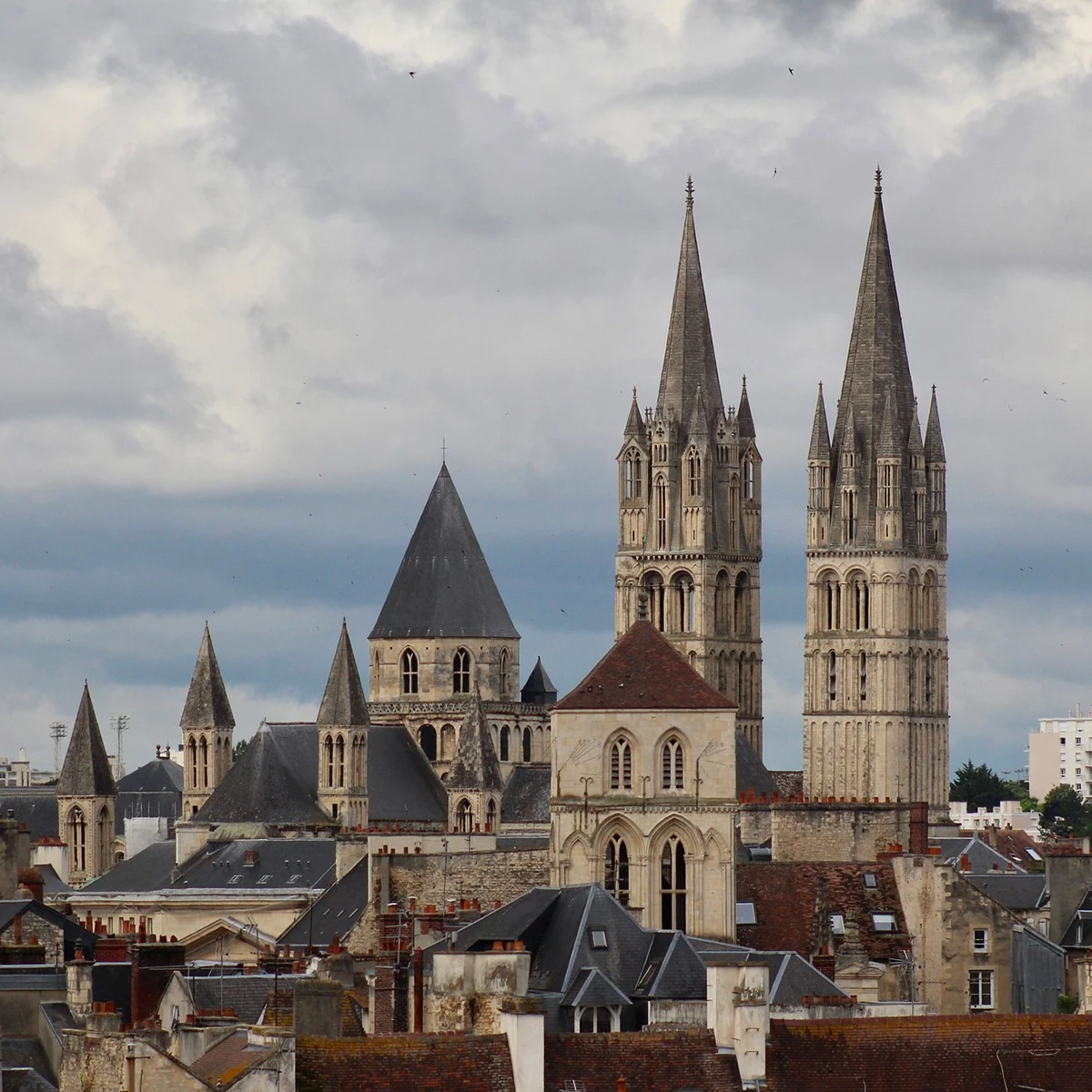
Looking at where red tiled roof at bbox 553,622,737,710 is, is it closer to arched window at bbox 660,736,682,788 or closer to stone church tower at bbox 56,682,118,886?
arched window at bbox 660,736,682,788

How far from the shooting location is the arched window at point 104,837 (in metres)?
140

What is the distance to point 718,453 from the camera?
14488cm

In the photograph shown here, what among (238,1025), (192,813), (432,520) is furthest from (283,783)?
(238,1025)

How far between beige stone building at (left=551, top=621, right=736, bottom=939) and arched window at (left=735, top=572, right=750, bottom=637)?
62.5 metres

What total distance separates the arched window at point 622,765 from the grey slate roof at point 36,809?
234 feet

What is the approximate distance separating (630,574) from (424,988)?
292ft

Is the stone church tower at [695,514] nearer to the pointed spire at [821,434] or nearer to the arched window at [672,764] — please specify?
the pointed spire at [821,434]

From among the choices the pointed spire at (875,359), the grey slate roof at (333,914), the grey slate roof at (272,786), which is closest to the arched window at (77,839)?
the grey slate roof at (272,786)

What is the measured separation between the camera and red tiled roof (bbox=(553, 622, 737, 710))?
8150 cm

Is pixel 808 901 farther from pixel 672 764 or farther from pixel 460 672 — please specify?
pixel 460 672

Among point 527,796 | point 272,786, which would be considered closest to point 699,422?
point 527,796

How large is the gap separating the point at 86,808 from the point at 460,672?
14703mm

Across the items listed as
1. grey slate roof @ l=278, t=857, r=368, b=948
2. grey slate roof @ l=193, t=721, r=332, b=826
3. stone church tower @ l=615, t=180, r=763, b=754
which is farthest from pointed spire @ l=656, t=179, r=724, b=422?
grey slate roof @ l=278, t=857, r=368, b=948

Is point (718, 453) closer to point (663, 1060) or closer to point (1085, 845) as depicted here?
point (1085, 845)
